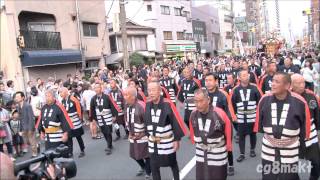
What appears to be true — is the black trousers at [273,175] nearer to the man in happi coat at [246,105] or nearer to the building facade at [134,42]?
the man in happi coat at [246,105]

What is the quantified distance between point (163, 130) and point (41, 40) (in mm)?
17799

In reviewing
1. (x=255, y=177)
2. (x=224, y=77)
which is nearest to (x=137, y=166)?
(x=255, y=177)

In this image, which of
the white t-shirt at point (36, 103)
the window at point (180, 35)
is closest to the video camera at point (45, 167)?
the white t-shirt at point (36, 103)

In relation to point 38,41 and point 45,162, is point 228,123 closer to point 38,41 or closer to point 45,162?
point 45,162

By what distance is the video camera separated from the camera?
2545mm

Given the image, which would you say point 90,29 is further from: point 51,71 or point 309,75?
point 309,75

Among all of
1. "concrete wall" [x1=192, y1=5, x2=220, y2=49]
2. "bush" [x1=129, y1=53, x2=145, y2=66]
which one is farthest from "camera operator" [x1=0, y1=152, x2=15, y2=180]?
"concrete wall" [x1=192, y1=5, x2=220, y2=49]

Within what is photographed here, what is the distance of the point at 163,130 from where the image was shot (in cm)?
579

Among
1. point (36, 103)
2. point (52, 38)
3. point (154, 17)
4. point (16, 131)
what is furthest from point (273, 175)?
point (154, 17)

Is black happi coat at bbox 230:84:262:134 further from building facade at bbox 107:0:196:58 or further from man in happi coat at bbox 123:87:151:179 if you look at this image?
building facade at bbox 107:0:196:58

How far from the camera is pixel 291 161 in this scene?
4789 mm

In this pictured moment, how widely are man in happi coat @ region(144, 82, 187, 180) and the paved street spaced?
1.16 meters

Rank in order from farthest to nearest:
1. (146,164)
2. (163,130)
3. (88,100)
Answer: (88,100), (146,164), (163,130)

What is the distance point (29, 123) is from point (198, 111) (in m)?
5.55
